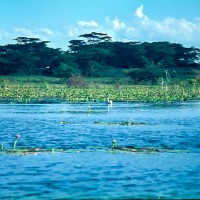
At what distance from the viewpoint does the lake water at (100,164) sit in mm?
15562

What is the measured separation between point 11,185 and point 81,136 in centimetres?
1165

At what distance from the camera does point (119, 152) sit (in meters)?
21.3

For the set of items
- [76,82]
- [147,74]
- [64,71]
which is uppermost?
[64,71]

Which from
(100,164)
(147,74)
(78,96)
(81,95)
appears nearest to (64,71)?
(147,74)

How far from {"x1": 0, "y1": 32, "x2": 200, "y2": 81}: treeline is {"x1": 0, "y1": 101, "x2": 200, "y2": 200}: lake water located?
53.1m

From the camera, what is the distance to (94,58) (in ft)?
322

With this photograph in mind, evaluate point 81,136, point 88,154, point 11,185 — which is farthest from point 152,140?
point 11,185

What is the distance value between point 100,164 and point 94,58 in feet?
260

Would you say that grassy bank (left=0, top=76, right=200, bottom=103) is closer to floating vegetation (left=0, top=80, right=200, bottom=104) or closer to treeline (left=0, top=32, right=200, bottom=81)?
floating vegetation (left=0, top=80, right=200, bottom=104)

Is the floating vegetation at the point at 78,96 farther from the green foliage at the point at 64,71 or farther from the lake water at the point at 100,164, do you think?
the lake water at the point at 100,164

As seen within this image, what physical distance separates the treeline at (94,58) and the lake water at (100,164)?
53.1 meters

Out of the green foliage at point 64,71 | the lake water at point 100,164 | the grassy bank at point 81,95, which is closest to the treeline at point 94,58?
the green foliage at point 64,71

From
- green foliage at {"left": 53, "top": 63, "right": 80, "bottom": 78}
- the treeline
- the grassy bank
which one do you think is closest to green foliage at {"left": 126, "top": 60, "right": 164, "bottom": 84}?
the treeline

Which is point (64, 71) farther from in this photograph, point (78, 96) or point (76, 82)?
point (78, 96)
